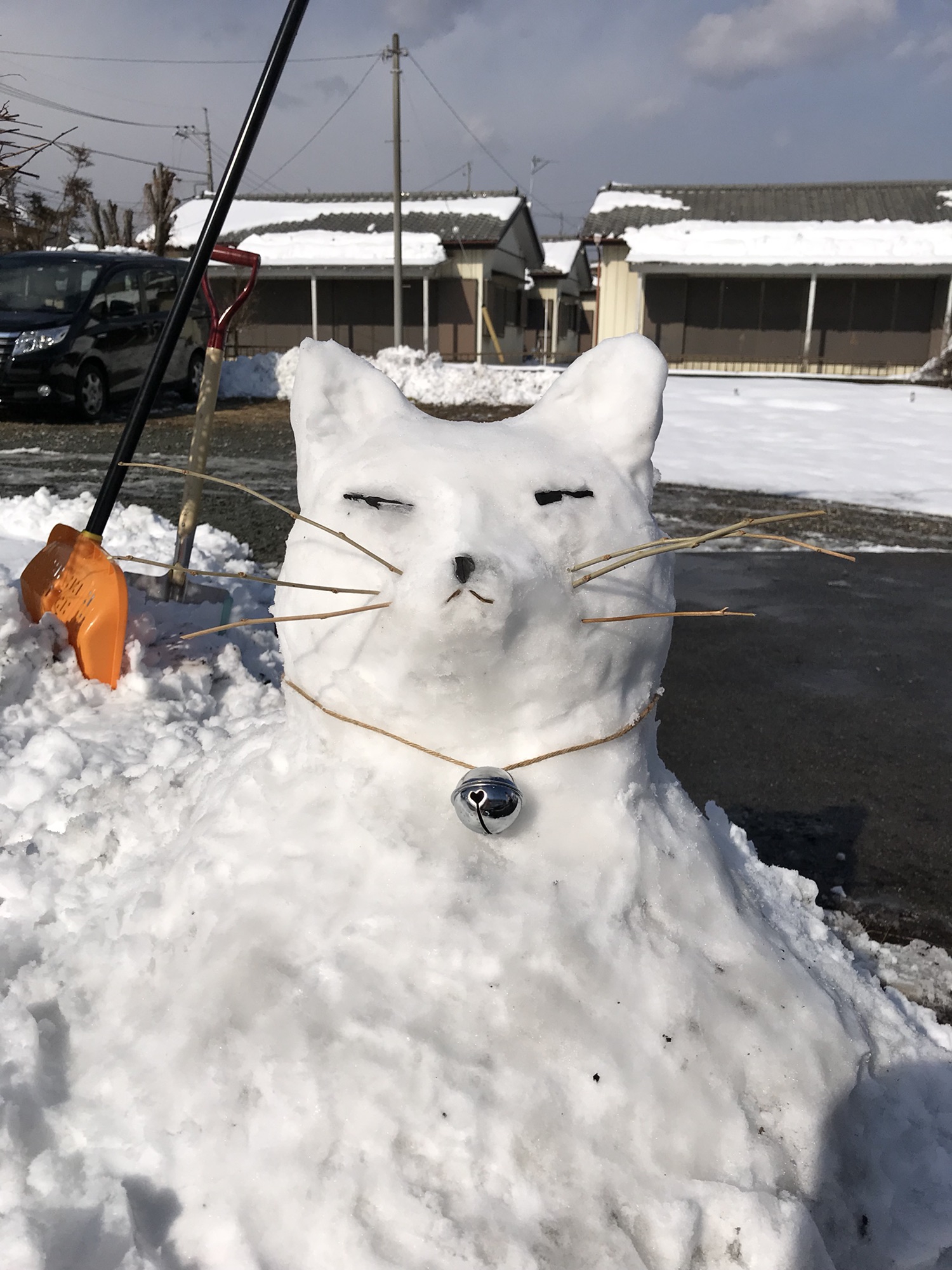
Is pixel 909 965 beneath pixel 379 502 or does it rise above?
beneath

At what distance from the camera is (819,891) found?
275 centimetres

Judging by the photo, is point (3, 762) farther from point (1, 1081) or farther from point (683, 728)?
point (683, 728)

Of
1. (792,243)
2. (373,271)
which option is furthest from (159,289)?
(792,243)

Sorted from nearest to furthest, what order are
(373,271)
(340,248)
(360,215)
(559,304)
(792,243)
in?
1. (792,243)
2. (373,271)
3. (340,248)
4. (360,215)
5. (559,304)

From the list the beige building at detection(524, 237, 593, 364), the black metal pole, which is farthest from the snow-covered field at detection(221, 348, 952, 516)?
the beige building at detection(524, 237, 593, 364)

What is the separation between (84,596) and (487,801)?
87.5 inches

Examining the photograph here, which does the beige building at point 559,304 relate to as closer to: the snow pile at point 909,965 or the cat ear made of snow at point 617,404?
the snow pile at point 909,965

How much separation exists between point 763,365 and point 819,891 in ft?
74.4

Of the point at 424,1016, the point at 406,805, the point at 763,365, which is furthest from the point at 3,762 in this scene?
the point at 763,365

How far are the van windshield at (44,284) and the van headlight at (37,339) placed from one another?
46 centimetres

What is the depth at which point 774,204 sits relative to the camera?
2470cm

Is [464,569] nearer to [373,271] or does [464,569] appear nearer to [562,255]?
[373,271]

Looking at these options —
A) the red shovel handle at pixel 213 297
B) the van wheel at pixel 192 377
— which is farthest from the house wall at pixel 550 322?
the red shovel handle at pixel 213 297

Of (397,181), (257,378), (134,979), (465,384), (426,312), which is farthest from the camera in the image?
(426,312)
